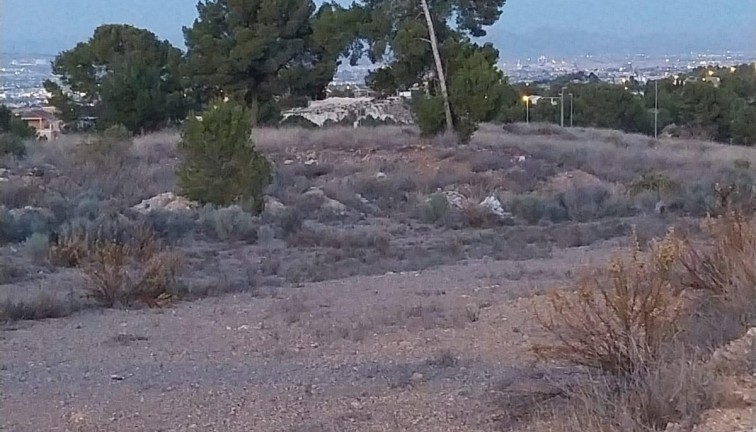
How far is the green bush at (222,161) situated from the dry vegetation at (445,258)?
855mm

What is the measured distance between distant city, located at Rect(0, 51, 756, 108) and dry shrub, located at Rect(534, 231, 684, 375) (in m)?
2.47

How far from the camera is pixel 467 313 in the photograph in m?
10.5

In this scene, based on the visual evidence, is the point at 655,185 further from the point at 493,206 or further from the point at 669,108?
the point at 669,108

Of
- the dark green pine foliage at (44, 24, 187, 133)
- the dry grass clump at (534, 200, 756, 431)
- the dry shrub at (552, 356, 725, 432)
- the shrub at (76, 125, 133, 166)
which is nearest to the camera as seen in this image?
the dry shrub at (552, 356, 725, 432)

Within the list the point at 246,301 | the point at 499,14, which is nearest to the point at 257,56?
the point at 499,14

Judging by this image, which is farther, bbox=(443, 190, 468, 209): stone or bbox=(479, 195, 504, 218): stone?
bbox=(443, 190, 468, 209): stone

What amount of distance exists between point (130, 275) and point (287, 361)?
179 inches

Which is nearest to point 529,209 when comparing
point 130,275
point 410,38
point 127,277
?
point 130,275

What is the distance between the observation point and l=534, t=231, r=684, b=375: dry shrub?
6762mm

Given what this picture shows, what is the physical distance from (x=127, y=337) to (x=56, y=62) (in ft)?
132

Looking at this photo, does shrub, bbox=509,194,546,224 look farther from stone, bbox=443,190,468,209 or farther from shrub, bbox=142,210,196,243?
shrub, bbox=142,210,196,243

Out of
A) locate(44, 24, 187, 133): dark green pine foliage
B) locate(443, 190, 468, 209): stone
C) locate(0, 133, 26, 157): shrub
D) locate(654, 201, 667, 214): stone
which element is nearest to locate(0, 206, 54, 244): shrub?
locate(443, 190, 468, 209): stone

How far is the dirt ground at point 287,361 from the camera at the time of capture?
693 cm

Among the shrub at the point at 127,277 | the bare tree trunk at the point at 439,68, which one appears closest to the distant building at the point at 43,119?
the bare tree trunk at the point at 439,68
